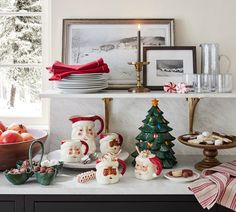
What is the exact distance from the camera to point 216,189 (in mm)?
1489

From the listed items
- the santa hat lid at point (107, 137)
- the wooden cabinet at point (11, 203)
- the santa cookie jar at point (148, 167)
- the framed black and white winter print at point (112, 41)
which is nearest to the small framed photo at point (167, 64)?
the framed black and white winter print at point (112, 41)

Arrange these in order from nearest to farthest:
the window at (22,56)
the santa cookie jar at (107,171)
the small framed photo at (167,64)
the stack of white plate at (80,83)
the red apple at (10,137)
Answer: the santa cookie jar at (107,171) < the red apple at (10,137) < the stack of white plate at (80,83) < the small framed photo at (167,64) < the window at (22,56)

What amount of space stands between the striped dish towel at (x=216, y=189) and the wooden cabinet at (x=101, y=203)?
0.20 ft

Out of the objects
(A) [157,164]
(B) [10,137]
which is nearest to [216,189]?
(A) [157,164]

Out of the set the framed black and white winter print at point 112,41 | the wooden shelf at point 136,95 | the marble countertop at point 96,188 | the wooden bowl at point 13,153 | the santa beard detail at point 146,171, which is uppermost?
the framed black and white winter print at point 112,41

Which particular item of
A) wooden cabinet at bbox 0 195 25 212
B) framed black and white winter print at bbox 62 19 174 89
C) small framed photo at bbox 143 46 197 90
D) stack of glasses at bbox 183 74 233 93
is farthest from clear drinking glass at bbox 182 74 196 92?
wooden cabinet at bbox 0 195 25 212

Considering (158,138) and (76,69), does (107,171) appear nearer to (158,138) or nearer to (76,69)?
(158,138)

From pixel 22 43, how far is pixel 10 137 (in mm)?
708

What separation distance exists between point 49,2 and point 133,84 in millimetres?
647

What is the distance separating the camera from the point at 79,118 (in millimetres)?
1892

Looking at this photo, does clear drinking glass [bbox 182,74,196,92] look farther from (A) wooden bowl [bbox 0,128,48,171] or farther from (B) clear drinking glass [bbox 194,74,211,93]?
(A) wooden bowl [bbox 0,128,48,171]

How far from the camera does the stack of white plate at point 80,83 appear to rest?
1.82m

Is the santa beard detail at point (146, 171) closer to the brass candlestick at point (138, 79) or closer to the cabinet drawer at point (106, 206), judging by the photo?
the cabinet drawer at point (106, 206)

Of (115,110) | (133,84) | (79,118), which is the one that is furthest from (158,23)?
(79,118)
